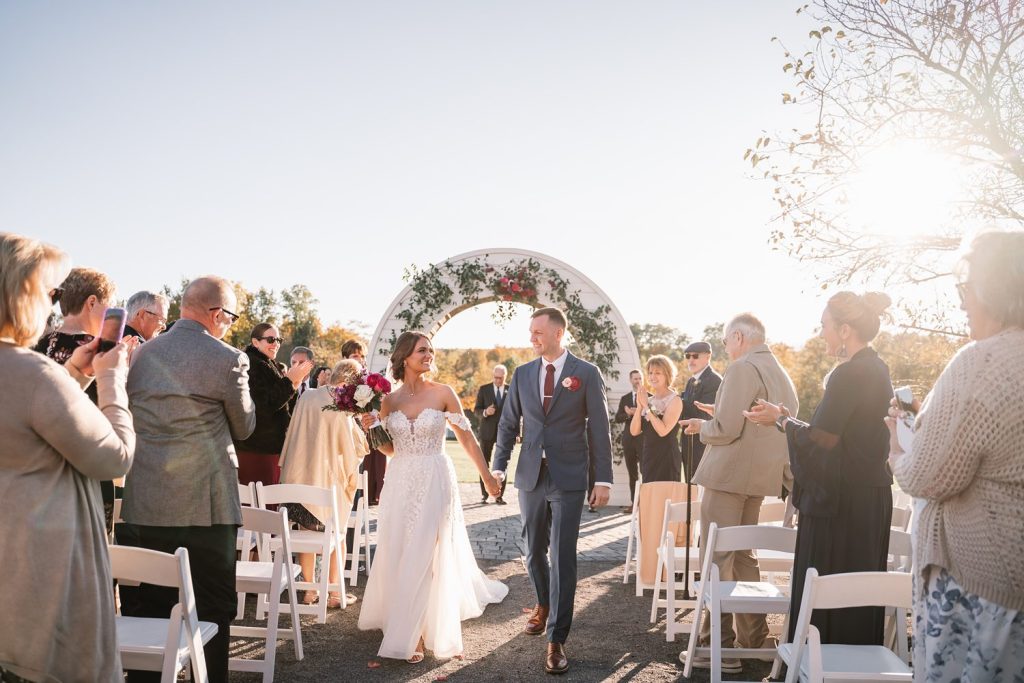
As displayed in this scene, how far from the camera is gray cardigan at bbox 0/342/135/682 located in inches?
90.2

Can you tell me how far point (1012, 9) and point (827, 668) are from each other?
19.9ft

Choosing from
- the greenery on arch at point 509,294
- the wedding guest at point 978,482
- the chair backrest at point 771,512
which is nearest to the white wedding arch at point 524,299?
the greenery on arch at point 509,294

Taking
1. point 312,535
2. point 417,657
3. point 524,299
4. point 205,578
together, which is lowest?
point 417,657

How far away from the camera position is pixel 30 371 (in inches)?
90.3

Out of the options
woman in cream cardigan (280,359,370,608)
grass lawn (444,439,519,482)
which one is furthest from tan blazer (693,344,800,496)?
grass lawn (444,439,519,482)

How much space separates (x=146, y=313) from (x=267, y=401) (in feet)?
6.68

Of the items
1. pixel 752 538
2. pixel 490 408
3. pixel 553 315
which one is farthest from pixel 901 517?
pixel 490 408

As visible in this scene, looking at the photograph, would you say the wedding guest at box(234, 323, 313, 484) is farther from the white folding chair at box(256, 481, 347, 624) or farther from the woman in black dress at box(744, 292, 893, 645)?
the woman in black dress at box(744, 292, 893, 645)

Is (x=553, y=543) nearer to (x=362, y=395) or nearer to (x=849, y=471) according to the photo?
(x=362, y=395)

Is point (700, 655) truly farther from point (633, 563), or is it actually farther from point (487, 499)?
point (487, 499)

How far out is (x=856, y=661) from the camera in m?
3.21

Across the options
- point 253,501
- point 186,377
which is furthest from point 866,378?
→ point 253,501

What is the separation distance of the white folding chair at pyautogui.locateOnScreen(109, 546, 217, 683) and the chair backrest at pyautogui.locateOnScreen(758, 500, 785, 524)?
12.1 ft

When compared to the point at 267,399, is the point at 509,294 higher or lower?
higher
